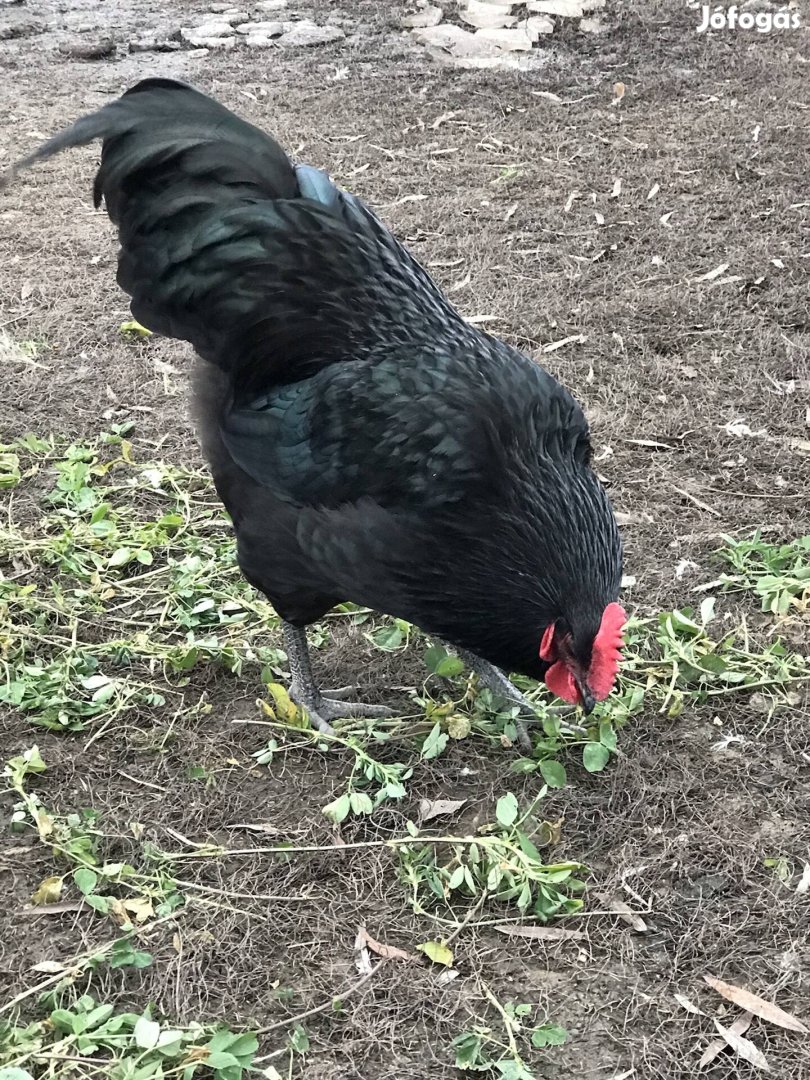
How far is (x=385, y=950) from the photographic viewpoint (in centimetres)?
275

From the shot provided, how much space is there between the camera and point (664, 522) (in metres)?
4.16

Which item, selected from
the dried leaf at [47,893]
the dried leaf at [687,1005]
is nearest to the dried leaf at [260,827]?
the dried leaf at [47,893]

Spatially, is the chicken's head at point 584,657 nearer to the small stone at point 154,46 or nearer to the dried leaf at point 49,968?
the dried leaf at point 49,968

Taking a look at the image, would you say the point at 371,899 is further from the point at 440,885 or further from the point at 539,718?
the point at 539,718

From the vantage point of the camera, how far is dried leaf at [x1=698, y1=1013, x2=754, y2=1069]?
246 centimetres

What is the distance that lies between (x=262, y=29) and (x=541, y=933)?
34.5 ft

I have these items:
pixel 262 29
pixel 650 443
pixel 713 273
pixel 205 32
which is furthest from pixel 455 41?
pixel 650 443

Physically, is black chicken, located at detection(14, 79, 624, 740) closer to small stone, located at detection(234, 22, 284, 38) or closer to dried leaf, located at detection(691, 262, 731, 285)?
dried leaf, located at detection(691, 262, 731, 285)

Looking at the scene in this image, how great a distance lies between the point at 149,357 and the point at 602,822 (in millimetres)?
3599

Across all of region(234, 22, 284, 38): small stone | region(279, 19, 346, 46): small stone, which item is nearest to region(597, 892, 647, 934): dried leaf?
region(279, 19, 346, 46): small stone

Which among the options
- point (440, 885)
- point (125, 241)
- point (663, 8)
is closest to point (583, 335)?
point (125, 241)

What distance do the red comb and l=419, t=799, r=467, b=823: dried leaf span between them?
69cm

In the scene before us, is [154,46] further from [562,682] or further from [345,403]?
[562,682]

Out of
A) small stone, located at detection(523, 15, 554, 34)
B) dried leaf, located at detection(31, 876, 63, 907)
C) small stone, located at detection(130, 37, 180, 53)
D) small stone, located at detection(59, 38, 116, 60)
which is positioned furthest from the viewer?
small stone, located at detection(130, 37, 180, 53)
